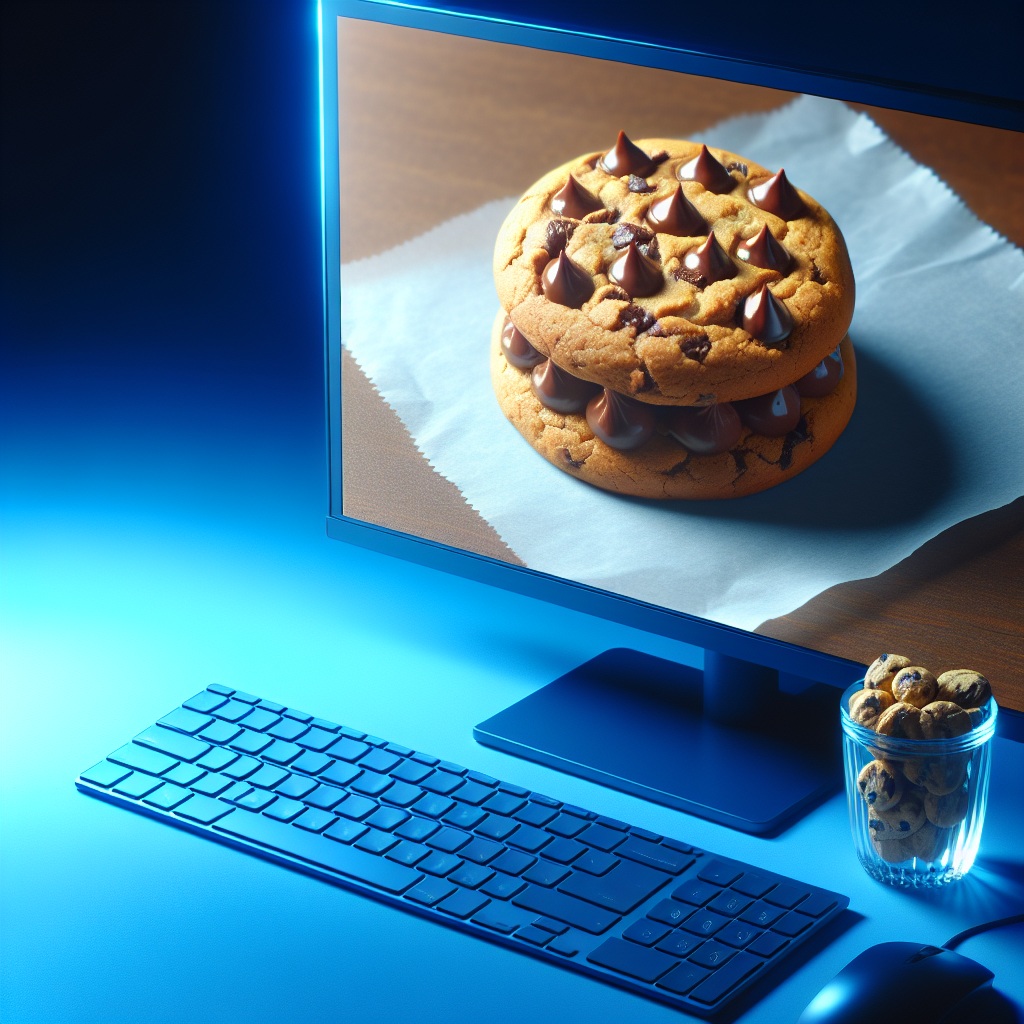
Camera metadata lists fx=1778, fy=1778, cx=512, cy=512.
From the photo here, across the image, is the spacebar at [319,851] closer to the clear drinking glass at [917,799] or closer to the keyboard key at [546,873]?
the keyboard key at [546,873]

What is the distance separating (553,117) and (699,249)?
0.23 m

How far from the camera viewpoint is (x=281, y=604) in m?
1.62

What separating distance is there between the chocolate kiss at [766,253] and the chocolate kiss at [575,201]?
0.43 ft

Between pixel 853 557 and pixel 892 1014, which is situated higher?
pixel 853 557

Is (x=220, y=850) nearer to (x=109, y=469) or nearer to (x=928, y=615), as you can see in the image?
(x=928, y=615)

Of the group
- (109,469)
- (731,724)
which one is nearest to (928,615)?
(731,724)

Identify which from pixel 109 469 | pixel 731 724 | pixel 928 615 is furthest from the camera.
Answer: pixel 109 469

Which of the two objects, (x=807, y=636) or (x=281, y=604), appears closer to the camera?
(x=807, y=636)

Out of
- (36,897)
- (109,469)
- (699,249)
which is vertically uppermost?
(699,249)

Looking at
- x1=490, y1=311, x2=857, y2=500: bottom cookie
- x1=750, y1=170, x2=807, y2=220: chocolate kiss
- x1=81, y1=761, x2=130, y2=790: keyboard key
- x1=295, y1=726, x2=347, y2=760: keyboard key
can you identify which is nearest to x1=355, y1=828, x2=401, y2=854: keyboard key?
x1=295, y1=726, x2=347, y2=760: keyboard key

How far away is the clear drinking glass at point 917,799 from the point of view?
1.15 metres

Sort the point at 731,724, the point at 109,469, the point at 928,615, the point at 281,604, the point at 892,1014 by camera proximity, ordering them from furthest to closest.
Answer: the point at 109,469
the point at 281,604
the point at 731,724
the point at 928,615
the point at 892,1014

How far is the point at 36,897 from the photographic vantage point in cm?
121

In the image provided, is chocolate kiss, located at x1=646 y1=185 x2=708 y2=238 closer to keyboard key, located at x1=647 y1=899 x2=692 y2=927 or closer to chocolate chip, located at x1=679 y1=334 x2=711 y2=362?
chocolate chip, located at x1=679 y1=334 x2=711 y2=362
